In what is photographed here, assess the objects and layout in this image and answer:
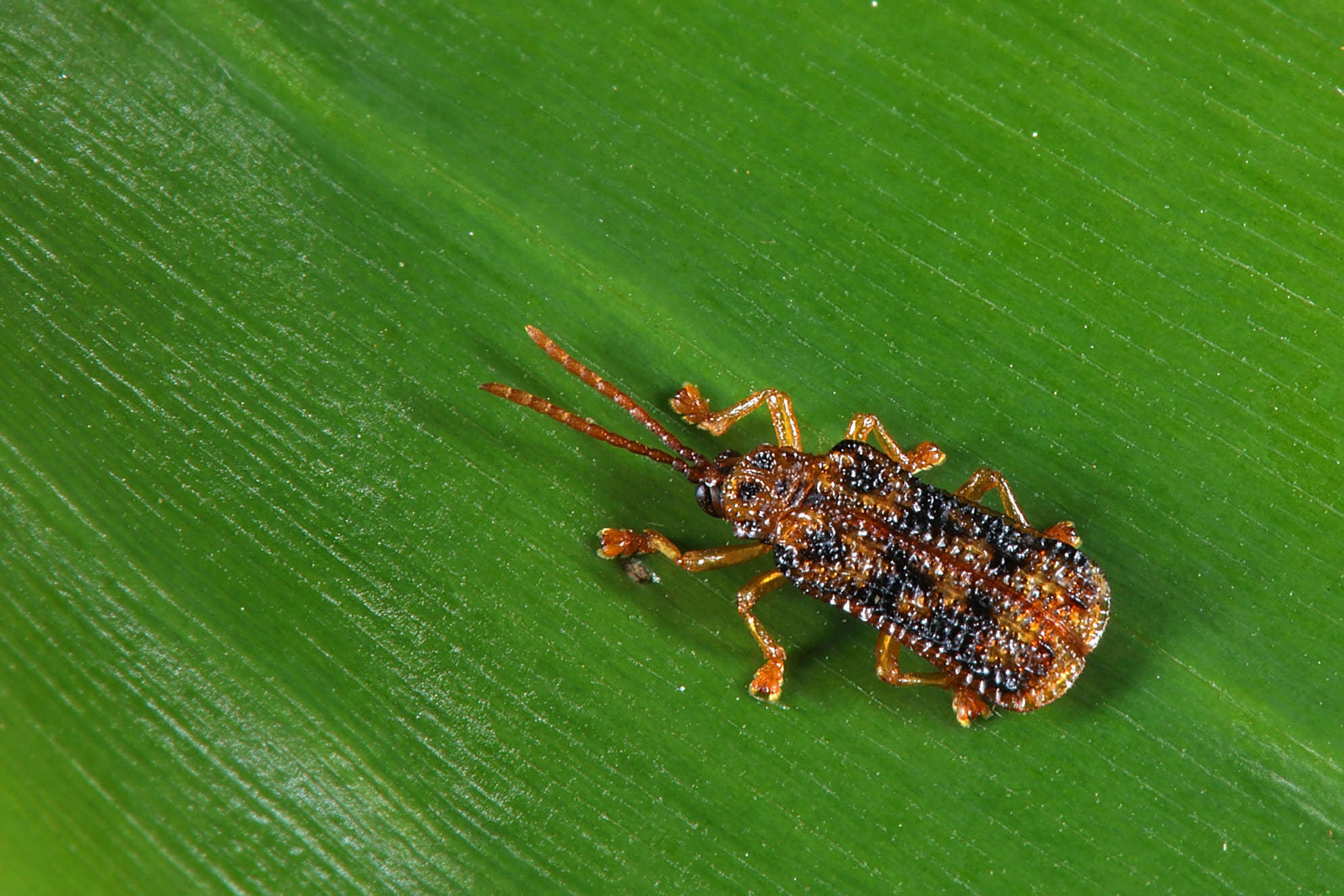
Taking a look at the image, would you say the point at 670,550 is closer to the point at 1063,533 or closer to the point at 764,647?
the point at 764,647

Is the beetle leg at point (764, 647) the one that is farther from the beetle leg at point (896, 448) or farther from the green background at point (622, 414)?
the beetle leg at point (896, 448)

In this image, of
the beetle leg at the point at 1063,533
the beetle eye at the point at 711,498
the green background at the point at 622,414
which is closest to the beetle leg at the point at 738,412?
the green background at the point at 622,414

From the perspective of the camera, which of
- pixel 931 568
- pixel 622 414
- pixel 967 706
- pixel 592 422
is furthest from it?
pixel 622 414

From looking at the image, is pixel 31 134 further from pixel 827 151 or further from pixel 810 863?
pixel 810 863

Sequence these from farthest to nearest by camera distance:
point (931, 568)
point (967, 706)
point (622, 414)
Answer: point (622, 414) → point (967, 706) → point (931, 568)

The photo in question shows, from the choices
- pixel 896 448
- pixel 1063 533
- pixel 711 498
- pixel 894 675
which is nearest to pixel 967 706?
pixel 894 675

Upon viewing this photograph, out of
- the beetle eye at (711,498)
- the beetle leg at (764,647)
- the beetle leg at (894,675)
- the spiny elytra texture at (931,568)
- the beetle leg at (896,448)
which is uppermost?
the beetle leg at (896,448)
